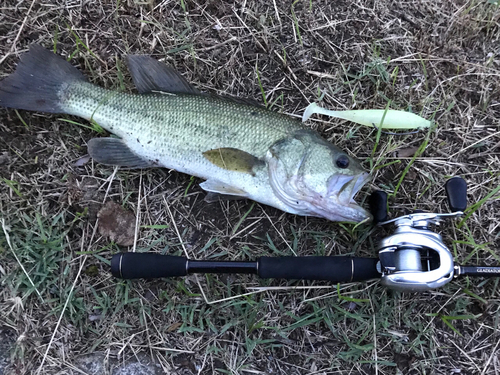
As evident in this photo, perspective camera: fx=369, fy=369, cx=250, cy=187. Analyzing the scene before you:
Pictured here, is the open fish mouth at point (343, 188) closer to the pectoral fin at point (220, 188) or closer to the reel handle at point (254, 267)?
the reel handle at point (254, 267)

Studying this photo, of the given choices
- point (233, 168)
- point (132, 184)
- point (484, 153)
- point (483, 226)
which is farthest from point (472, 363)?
point (132, 184)

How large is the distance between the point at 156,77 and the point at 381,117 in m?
1.79

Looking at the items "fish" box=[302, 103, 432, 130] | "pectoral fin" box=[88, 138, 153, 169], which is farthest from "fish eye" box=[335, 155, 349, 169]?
"pectoral fin" box=[88, 138, 153, 169]

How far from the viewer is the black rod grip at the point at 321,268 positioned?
96.7 inches

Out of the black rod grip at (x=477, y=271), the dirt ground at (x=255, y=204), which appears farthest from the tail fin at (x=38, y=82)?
the black rod grip at (x=477, y=271)

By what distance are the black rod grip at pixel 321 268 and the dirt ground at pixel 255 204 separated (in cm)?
32

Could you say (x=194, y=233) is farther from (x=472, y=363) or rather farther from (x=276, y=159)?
(x=472, y=363)

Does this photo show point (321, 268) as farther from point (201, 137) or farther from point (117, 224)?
point (117, 224)

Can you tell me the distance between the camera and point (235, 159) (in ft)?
8.62

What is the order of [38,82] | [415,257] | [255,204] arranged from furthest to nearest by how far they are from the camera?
[255,204], [38,82], [415,257]

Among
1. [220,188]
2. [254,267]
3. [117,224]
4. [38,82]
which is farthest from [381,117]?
[38,82]

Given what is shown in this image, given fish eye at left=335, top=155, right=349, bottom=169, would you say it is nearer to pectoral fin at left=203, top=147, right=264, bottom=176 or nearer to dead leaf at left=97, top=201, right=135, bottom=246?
pectoral fin at left=203, top=147, right=264, bottom=176

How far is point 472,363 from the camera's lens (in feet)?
9.03

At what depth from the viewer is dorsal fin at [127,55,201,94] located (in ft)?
9.45
